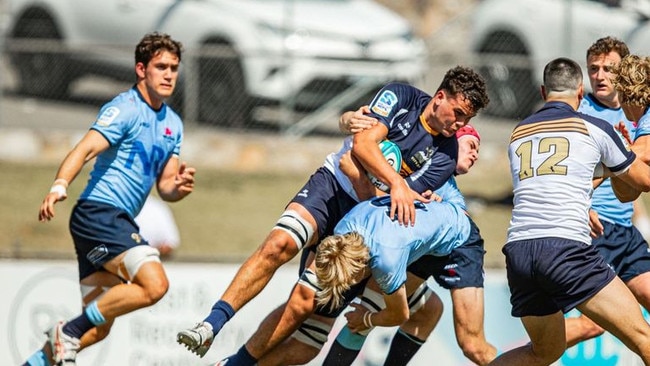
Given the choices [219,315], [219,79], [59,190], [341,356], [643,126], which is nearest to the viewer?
[219,315]

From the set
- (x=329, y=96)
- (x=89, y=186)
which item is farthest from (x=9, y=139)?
(x=89, y=186)

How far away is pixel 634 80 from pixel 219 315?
2.71m

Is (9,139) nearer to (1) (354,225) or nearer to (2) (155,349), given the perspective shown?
(2) (155,349)

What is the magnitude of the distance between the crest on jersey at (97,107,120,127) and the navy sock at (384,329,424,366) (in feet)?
7.74

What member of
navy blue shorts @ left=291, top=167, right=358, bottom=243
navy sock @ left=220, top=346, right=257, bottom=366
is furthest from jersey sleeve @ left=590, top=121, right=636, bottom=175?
navy sock @ left=220, top=346, right=257, bottom=366

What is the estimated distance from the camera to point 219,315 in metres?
6.87

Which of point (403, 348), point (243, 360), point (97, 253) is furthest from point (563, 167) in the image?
point (97, 253)

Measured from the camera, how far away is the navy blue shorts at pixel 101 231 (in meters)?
7.90

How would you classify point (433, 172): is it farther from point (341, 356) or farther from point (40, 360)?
point (40, 360)

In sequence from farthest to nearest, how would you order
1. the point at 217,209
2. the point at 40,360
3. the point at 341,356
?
the point at 217,209, the point at 40,360, the point at 341,356

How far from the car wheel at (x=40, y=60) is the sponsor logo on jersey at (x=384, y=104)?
8309 mm

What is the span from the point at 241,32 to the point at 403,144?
7.22 metres

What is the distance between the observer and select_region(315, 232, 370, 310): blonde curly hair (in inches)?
260

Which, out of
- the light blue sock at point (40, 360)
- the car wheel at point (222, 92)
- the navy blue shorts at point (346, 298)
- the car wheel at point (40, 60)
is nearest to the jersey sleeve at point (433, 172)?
the navy blue shorts at point (346, 298)
